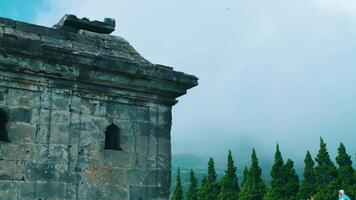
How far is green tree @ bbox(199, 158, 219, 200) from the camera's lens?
173ft

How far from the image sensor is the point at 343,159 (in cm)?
4116

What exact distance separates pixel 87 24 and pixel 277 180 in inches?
1558

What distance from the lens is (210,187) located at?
53031 mm

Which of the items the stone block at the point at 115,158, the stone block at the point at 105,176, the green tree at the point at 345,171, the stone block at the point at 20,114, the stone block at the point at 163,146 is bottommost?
the stone block at the point at 105,176

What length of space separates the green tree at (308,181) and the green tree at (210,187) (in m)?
11.5

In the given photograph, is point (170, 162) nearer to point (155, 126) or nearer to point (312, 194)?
point (155, 126)

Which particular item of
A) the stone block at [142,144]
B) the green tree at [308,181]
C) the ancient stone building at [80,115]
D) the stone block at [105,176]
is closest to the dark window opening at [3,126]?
the ancient stone building at [80,115]

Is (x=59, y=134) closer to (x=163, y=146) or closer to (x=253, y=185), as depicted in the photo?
(x=163, y=146)

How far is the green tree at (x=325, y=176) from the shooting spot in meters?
40.6

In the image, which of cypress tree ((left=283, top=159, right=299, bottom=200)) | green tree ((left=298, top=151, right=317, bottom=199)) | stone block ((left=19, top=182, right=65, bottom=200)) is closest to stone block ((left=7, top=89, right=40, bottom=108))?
stone block ((left=19, top=182, right=65, bottom=200))

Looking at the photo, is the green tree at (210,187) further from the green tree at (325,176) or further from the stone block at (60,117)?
the stone block at (60,117)

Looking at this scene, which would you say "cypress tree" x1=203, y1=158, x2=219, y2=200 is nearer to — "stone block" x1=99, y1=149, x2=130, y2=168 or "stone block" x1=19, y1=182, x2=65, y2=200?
"stone block" x1=99, y1=149, x2=130, y2=168

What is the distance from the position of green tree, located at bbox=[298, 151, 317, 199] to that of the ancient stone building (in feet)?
123

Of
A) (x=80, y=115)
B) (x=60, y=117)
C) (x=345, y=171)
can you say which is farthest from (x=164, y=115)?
(x=345, y=171)
